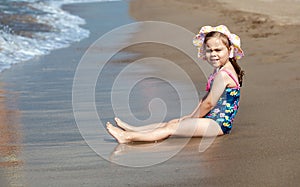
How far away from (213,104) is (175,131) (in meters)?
0.33

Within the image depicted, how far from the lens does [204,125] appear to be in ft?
14.7

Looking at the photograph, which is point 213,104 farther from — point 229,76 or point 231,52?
point 231,52

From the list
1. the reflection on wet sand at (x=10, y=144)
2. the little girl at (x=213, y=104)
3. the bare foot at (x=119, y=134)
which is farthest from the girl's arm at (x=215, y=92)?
the reflection on wet sand at (x=10, y=144)

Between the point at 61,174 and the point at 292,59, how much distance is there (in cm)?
397

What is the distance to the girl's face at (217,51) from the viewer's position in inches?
180

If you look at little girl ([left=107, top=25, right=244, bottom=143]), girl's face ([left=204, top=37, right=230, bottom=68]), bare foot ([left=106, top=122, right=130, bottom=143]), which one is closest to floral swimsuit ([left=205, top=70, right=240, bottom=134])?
little girl ([left=107, top=25, right=244, bottom=143])

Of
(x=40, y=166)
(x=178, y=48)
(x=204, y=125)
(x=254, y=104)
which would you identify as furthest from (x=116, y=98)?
(x=178, y=48)

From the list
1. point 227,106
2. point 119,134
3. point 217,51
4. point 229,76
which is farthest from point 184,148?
point 217,51

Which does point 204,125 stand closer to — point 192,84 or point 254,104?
point 254,104

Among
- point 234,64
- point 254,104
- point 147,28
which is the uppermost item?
point 234,64

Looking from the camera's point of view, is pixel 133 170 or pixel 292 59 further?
pixel 292 59

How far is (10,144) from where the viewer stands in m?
4.50

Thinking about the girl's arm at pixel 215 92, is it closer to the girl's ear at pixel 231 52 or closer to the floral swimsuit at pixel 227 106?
the floral swimsuit at pixel 227 106

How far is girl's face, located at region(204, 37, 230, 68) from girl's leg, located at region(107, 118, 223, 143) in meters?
0.44
